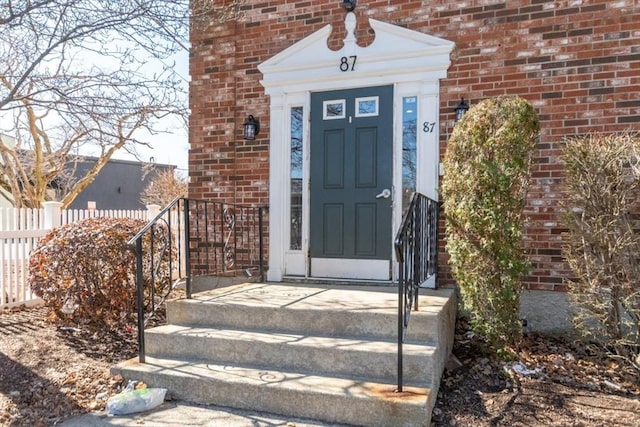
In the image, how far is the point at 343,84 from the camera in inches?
193

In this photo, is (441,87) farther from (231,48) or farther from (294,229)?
(231,48)

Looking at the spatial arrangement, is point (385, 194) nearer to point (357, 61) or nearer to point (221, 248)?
point (357, 61)

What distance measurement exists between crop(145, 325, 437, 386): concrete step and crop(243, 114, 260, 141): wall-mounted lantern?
7.47ft

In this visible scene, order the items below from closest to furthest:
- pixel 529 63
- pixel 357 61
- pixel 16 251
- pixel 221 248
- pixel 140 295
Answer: pixel 140 295
pixel 529 63
pixel 357 61
pixel 221 248
pixel 16 251

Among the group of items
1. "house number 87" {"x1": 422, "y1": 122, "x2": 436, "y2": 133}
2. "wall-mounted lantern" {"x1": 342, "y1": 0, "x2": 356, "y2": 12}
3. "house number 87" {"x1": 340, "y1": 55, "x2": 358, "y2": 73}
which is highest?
"wall-mounted lantern" {"x1": 342, "y1": 0, "x2": 356, "y2": 12}

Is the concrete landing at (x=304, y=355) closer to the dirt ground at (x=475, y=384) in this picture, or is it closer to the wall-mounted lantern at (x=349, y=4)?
the dirt ground at (x=475, y=384)

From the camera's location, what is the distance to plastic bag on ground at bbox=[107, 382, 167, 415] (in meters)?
3.13

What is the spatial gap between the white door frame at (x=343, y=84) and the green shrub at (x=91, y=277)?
5.01 ft

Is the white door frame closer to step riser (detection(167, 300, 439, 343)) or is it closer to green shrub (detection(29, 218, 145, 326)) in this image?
step riser (detection(167, 300, 439, 343))

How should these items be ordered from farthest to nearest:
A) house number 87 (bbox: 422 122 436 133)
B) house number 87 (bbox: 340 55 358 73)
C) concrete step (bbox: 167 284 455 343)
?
house number 87 (bbox: 340 55 358 73), house number 87 (bbox: 422 122 436 133), concrete step (bbox: 167 284 455 343)

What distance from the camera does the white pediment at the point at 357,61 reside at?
4.59 m

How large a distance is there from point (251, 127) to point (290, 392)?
3.11m

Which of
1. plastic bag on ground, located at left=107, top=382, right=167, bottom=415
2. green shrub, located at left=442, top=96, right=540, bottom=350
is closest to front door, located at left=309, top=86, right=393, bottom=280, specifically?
green shrub, located at left=442, top=96, right=540, bottom=350

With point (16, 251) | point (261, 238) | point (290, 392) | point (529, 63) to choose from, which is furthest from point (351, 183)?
point (16, 251)
